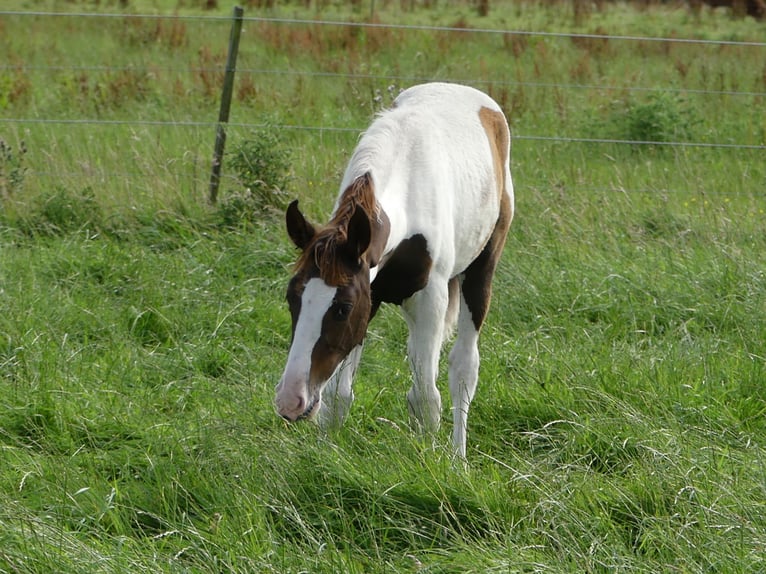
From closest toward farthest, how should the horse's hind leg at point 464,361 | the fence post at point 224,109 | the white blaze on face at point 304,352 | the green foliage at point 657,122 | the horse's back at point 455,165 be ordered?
1. the white blaze on face at point 304,352
2. the horse's back at point 455,165
3. the horse's hind leg at point 464,361
4. the fence post at point 224,109
5. the green foliage at point 657,122

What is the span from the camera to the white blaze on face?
302cm

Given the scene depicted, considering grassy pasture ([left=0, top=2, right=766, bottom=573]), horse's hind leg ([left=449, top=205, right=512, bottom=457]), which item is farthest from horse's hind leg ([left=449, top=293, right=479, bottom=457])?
grassy pasture ([left=0, top=2, right=766, bottom=573])

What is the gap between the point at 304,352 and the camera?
308cm

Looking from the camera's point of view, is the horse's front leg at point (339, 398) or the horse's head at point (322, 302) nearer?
the horse's head at point (322, 302)

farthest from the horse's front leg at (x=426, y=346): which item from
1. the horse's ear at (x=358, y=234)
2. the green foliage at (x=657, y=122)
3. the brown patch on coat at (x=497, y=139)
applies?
the green foliage at (x=657, y=122)

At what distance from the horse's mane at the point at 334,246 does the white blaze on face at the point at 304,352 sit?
0.04 m

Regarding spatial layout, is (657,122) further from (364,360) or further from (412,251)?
(412,251)

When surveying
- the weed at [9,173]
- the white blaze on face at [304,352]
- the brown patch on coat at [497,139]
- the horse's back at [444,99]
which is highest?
the horse's back at [444,99]

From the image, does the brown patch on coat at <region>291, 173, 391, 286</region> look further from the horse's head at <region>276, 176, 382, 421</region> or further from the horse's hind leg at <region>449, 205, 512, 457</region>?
the horse's hind leg at <region>449, 205, 512, 457</region>

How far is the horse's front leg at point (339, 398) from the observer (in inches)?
147

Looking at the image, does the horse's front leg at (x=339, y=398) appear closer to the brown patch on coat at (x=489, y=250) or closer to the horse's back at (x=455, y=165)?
the horse's back at (x=455, y=165)

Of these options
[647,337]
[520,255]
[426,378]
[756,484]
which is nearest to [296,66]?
[520,255]

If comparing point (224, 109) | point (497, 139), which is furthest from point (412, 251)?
point (224, 109)

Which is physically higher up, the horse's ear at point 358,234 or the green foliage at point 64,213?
the horse's ear at point 358,234
